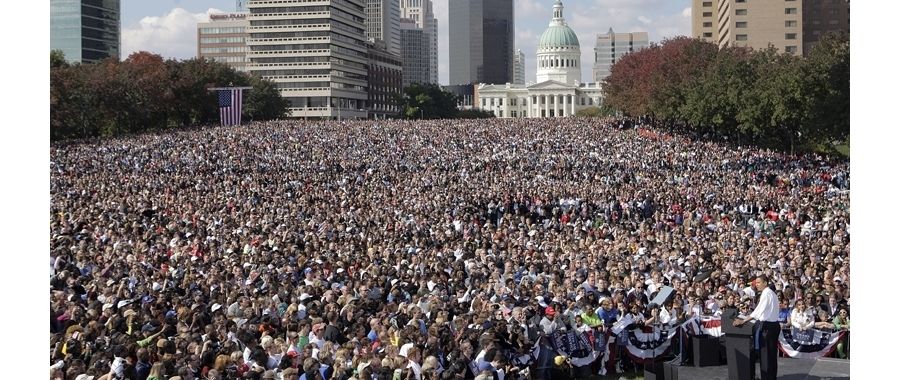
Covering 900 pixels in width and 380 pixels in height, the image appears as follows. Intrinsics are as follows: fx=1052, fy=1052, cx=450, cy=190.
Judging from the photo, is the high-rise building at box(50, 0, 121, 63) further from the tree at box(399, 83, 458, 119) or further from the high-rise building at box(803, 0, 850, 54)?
the high-rise building at box(803, 0, 850, 54)

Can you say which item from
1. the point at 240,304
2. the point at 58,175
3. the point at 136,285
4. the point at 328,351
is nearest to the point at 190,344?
the point at 328,351

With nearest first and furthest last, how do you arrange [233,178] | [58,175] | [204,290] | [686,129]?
[204,290] → [233,178] → [58,175] → [686,129]

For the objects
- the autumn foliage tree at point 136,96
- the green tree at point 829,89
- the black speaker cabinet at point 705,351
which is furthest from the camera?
the autumn foliage tree at point 136,96

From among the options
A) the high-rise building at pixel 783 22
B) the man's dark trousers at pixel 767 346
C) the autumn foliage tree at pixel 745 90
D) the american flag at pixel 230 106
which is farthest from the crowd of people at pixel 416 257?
the high-rise building at pixel 783 22

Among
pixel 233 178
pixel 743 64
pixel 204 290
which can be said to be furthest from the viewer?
pixel 743 64

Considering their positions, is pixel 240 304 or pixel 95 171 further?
pixel 95 171

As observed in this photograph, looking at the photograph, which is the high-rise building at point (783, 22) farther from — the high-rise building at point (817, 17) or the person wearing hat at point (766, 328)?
the person wearing hat at point (766, 328)

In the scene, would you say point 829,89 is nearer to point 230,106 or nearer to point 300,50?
point 230,106

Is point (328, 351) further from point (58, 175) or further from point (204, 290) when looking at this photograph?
point (58, 175)
